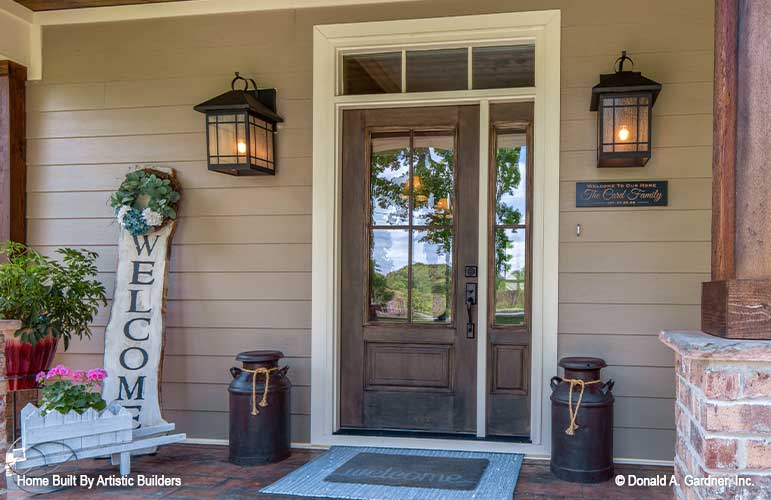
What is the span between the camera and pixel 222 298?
13.9 ft

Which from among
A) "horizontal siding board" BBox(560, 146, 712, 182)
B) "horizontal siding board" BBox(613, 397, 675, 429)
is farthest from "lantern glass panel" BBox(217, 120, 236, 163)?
"horizontal siding board" BBox(613, 397, 675, 429)

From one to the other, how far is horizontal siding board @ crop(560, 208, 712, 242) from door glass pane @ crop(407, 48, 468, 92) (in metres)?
1.03

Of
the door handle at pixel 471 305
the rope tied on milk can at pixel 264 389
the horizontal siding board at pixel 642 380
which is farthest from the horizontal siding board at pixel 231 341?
the horizontal siding board at pixel 642 380

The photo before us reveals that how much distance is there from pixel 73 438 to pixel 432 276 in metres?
2.12

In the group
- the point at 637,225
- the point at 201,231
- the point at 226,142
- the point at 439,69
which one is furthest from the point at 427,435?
the point at 439,69

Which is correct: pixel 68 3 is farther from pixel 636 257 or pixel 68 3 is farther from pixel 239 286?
pixel 636 257

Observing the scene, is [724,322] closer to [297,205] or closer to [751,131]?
[751,131]

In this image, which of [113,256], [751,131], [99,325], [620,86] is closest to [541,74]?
[620,86]

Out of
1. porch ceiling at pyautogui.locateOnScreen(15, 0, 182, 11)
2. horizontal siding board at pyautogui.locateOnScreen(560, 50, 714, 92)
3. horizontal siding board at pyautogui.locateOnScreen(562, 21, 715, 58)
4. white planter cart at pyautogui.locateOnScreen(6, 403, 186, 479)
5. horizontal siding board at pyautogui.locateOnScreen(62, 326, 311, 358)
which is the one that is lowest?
white planter cart at pyautogui.locateOnScreen(6, 403, 186, 479)

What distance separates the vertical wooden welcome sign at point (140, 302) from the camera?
4.01 metres

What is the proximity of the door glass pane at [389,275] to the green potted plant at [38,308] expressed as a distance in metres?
1.67

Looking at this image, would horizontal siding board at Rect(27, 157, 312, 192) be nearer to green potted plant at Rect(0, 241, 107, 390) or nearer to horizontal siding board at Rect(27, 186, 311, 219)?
horizontal siding board at Rect(27, 186, 311, 219)

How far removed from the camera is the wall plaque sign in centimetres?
375

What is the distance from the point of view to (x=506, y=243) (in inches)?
159
